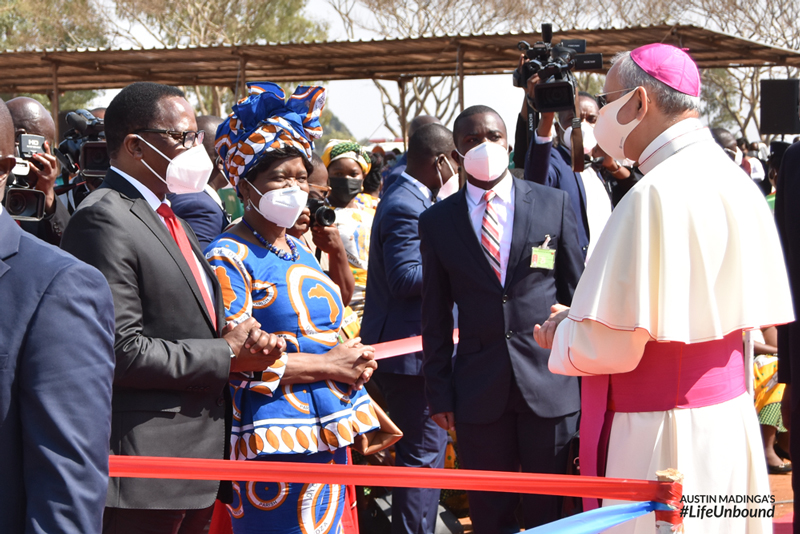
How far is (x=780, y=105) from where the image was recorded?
781 centimetres

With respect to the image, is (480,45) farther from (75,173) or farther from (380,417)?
(380,417)

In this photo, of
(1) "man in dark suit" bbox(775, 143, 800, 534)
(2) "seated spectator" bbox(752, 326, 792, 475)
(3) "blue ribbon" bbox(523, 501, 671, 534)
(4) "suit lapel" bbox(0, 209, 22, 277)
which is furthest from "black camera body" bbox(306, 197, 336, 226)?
(2) "seated spectator" bbox(752, 326, 792, 475)

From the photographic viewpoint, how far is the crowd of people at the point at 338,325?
1.68 meters

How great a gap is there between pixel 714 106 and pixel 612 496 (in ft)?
154

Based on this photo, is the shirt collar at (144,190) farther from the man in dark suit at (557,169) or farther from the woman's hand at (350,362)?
the man in dark suit at (557,169)

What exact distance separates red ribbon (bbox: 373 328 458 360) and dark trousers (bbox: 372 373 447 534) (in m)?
0.17

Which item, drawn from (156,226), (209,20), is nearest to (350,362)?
(156,226)

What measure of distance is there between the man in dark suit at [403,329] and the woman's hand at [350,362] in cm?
144

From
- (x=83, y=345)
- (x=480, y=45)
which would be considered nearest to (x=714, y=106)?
(x=480, y=45)

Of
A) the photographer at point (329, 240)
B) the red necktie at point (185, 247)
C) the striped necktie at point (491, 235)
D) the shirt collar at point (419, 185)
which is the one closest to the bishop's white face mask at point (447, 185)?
the shirt collar at point (419, 185)

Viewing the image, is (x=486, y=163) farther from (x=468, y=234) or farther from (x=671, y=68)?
(x=671, y=68)

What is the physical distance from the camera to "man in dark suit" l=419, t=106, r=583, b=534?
153 inches

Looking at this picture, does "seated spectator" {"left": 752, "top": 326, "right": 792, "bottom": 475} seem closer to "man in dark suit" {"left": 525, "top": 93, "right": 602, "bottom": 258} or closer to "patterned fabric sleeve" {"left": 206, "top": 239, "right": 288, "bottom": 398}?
"man in dark suit" {"left": 525, "top": 93, "right": 602, "bottom": 258}

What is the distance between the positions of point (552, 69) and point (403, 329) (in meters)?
1.68
